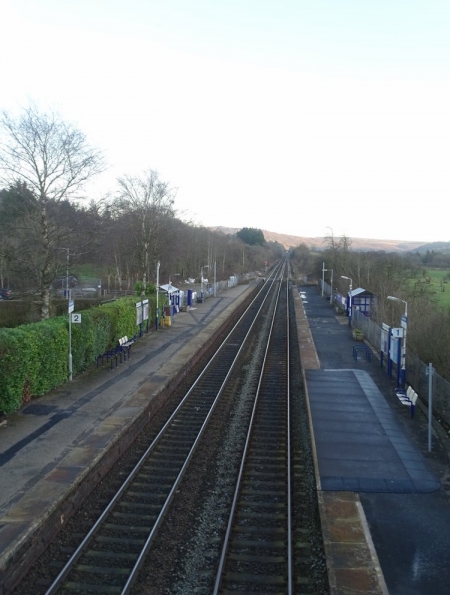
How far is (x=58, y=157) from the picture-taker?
20938 millimetres

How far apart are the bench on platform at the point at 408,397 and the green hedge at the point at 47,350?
10.1m

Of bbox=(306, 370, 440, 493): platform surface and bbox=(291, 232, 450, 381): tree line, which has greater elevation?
bbox=(291, 232, 450, 381): tree line

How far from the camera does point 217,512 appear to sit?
345 inches

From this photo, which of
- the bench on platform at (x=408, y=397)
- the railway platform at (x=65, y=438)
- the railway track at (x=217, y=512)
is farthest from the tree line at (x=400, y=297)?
the railway platform at (x=65, y=438)

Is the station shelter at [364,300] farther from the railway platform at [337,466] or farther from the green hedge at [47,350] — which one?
the green hedge at [47,350]

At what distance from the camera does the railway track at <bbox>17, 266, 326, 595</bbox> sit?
271 inches

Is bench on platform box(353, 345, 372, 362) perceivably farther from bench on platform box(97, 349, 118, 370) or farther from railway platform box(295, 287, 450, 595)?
bench on platform box(97, 349, 118, 370)

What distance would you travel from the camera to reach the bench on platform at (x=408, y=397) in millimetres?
13055

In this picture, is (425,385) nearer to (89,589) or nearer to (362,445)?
(362,445)

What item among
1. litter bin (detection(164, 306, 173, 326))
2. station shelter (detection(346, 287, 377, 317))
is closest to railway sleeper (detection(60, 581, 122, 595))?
litter bin (detection(164, 306, 173, 326))

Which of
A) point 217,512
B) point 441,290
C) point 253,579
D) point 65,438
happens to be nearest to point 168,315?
point 65,438

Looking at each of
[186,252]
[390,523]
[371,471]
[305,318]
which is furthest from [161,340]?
[186,252]

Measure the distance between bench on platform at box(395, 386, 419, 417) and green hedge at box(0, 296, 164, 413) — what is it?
10.1 meters

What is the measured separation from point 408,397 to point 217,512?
22.9 feet
